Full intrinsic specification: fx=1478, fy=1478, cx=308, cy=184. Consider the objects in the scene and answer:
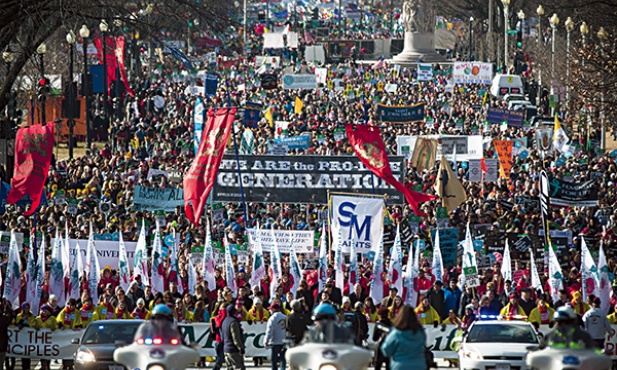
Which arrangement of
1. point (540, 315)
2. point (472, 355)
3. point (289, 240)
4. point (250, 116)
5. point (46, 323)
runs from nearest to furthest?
point (472, 355) < point (540, 315) < point (46, 323) < point (289, 240) < point (250, 116)

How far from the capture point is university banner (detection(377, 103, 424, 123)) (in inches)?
1754

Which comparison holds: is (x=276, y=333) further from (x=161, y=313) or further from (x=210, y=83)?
(x=210, y=83)

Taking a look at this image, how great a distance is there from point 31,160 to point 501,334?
38.0 ft

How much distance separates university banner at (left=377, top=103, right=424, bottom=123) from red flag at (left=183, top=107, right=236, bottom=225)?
1936 centimetres

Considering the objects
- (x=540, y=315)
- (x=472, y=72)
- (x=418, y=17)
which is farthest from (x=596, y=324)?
(x=418, y=17)

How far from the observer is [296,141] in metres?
37.1

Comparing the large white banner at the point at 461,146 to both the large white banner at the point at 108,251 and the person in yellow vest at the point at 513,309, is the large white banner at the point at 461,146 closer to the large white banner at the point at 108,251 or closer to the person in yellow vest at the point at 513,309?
the large white banner at the point at 108,251

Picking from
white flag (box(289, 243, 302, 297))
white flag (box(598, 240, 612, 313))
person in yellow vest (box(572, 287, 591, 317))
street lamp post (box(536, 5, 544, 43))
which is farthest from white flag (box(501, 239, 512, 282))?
street lamp post (box(536, 5, 544, 43))

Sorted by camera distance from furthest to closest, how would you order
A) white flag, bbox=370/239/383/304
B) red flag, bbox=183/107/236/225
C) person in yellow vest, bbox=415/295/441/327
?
red flag, bbox=183/107/236/225 < white flag, bbox=370/239/383/304 < person in yellow vest, bbox=415/295/441/327

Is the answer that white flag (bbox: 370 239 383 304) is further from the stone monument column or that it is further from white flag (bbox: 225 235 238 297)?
the stone monument column

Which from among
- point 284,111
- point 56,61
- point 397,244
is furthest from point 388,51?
point 397,244

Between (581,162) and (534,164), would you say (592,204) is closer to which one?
(534,164)

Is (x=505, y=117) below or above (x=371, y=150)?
above

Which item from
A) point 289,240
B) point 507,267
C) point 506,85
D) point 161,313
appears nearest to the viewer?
point 161,313
